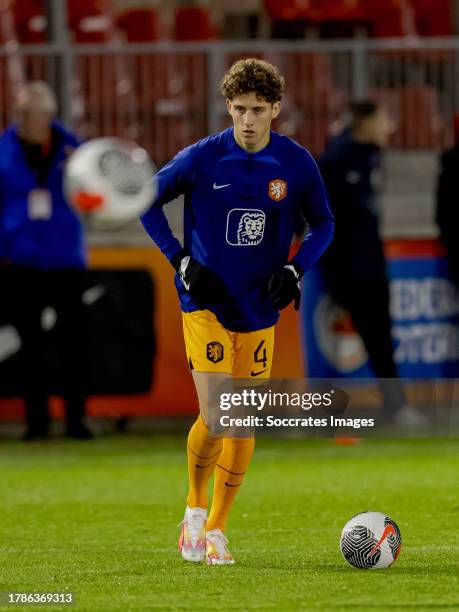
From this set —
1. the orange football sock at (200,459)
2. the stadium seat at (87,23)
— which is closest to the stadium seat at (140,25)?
the stadium seat at (87,23)

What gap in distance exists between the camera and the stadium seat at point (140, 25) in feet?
51.7

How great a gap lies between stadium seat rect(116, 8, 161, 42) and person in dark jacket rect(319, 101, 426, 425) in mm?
4553

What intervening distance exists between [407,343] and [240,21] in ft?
16.3

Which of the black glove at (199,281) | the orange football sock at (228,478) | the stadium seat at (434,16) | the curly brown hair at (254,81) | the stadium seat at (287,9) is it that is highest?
the curly brown hair at (254,81)

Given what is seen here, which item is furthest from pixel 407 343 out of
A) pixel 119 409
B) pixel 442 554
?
pixel 442 554

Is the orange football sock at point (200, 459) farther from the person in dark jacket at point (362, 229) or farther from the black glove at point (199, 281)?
the person in dark jacket at point (362, 229)

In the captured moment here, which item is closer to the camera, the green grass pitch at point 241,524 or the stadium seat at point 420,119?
the green grass pitch at point 241,524

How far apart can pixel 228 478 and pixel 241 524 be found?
3.94ft

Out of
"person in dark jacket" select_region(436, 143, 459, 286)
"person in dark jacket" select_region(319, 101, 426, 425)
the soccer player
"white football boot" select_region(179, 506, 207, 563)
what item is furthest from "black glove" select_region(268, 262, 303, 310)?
"person in dark jacket" select_region(436, 143, 459, 286)

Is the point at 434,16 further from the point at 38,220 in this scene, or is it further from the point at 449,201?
the point at 38,220

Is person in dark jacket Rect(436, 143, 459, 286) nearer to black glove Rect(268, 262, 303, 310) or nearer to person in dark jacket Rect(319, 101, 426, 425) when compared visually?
person in dark jacket Rect(319, 101, 426, 425)

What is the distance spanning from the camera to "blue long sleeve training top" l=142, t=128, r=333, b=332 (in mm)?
6750

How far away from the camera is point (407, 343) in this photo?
1286 cm

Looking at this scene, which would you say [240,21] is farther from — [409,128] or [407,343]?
[407,343]
